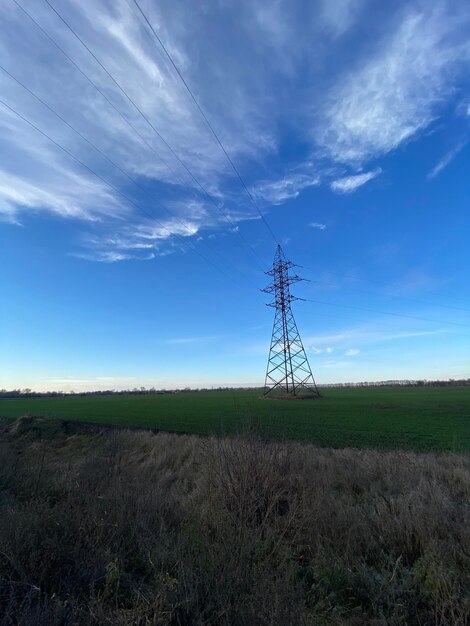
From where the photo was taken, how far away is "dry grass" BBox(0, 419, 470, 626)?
436 centimetres

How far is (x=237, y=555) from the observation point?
5.36 metres

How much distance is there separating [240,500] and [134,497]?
7.58 feet

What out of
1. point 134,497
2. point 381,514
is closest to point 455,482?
point 381,514

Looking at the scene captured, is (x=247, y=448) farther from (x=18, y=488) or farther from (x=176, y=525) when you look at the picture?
(x=18, y=488)

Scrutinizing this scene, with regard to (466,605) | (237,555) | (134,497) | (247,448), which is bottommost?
(466,605)

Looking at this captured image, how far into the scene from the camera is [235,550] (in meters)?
5.48

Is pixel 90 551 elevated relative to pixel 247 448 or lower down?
lower down

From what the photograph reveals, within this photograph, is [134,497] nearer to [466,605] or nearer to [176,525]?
[176,525]

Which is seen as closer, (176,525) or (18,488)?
(176,525)

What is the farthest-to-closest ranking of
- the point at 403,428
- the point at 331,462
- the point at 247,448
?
the point at 403,428 < the point at 331,462 < the point at 247,448

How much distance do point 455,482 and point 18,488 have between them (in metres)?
12.8

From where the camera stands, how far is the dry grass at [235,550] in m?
4.36

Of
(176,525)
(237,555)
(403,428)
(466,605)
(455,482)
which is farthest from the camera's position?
(403,428)

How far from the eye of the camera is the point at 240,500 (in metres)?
7.95
